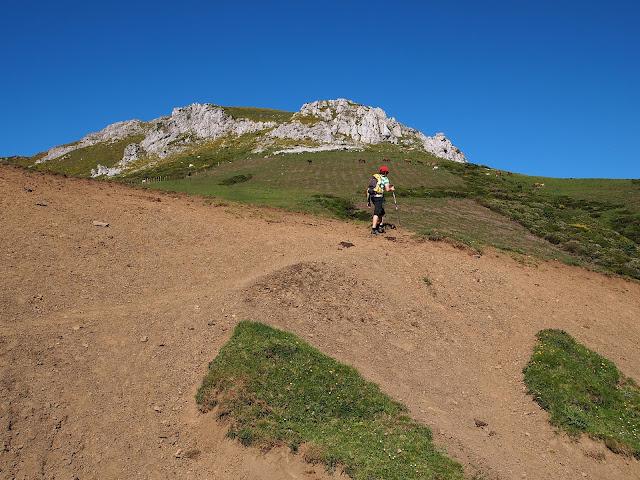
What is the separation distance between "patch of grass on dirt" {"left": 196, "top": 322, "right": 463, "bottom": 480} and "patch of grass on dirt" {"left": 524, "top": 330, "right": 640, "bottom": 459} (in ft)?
17.7

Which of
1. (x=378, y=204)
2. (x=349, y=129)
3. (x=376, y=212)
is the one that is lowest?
(x=376, y=212)

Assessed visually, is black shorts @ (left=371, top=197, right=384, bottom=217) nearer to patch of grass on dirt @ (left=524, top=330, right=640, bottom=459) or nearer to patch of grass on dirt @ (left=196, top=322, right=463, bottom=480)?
patch of grass on dirt @ (left=524, top=330, right=640, bottom=459)

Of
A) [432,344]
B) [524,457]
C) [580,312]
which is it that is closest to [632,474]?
[524,457]

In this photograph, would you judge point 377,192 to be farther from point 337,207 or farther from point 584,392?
point 584,392

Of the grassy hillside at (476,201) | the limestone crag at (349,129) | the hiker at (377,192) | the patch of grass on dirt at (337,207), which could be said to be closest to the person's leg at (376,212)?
the hiker at (377,192)

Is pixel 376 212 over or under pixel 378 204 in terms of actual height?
under

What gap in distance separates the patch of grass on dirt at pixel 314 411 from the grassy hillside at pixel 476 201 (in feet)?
51.1

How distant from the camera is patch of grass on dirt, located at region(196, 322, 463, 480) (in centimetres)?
1115

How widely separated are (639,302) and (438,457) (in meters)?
20.1

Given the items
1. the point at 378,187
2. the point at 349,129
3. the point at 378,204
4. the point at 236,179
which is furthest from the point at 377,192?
the point at 349,129

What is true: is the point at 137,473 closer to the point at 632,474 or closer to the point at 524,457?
the point at 524,457

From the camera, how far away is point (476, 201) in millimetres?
50250

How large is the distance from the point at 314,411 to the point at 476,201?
41.6m

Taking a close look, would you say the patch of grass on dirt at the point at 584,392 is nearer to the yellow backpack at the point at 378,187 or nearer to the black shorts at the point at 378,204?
the black shorts at the point at 378,204
